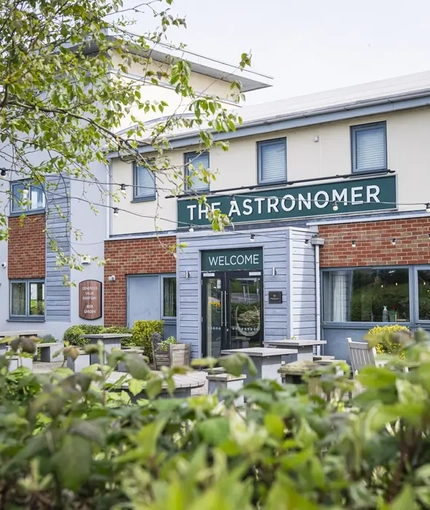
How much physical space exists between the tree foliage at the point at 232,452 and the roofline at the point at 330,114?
12131mm

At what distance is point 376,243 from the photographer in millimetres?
13922

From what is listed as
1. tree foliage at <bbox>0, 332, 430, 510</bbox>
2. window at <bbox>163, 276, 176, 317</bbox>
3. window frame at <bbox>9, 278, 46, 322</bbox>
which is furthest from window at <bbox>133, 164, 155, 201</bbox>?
tree foliage at <bbox>0, 332, 430, 510</bbox>

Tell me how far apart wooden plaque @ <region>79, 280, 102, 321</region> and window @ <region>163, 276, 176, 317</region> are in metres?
2.06

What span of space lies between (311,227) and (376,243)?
1.45m

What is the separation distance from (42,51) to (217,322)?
9.63m

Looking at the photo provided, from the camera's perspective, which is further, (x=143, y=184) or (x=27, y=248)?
Result: (x=27, y=248)

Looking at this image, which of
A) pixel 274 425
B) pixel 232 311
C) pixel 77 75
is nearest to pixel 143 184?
pixel 232 311

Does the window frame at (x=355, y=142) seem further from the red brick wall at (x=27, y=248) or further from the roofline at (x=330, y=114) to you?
the red brick wall at (x=27, y=248)

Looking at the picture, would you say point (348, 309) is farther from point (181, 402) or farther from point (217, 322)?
point (181, 402)

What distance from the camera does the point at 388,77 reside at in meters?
16.0

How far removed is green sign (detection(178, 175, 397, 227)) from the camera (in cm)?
1389

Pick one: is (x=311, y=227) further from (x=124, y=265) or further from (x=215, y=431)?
(x=215, y=431)

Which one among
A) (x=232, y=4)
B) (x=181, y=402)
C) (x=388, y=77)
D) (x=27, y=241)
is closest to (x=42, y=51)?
(x=232, y=4)

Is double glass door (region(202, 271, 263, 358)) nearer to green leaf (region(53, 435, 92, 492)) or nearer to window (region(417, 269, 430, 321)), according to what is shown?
window (region(417, 269, 430, 321))
